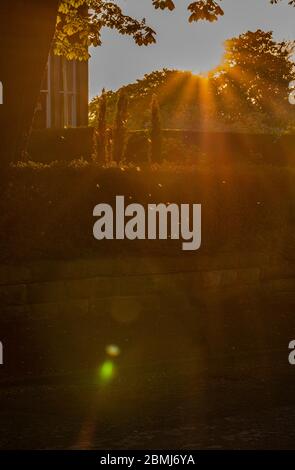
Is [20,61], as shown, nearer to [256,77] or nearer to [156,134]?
[156,134]

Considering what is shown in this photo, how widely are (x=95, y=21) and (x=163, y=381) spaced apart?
1252 cm

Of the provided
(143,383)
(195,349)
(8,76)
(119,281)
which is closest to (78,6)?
(8,76)

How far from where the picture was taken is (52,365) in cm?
898

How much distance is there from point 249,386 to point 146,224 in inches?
151

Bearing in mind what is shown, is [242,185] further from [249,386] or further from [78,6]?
[78,6]

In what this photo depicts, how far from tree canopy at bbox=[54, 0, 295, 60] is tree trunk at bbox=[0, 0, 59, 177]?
14.3 ft

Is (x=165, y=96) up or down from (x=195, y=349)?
up

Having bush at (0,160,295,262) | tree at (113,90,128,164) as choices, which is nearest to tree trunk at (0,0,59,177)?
bush at (0,160,295,262)

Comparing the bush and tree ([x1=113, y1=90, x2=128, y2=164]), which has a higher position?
tree ([x1=113, y1=90, x2=128, y2=164])

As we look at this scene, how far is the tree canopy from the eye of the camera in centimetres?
1756

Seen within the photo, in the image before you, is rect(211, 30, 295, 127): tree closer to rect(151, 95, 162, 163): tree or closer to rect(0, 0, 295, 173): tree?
rect(151, 95, 162, 163): tree

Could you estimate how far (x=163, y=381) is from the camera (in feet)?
27.3

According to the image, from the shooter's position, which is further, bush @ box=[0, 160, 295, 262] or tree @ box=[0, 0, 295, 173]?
tree @ box=[0, 0, 295, 173]

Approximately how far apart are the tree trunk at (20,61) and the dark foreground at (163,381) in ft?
11.8
